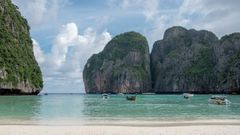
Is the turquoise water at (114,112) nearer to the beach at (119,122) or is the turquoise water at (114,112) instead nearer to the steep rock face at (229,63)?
the beach at (119,122)

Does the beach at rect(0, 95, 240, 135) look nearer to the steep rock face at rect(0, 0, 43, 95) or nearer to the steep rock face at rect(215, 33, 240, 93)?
the steep rock face at rect(0, 0, 43, 95)

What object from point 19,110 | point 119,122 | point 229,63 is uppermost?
point 229,63

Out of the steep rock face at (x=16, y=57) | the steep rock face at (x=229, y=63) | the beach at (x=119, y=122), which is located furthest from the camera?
the steep rock face at (x=229, y=63)

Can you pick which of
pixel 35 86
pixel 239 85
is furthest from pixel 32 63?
pixel 239 85

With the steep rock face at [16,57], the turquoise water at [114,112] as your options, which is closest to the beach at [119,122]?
the turquoise water at [114,112]

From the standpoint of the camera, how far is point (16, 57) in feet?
379

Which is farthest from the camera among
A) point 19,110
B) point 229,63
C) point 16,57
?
point 229,63

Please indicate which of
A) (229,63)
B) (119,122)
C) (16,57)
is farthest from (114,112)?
(229,63)

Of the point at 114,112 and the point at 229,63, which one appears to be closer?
the point at 114,112

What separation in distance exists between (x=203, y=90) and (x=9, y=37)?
110 meters

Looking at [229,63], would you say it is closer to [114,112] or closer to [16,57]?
[16,57]

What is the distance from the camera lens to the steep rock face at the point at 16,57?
353 feet

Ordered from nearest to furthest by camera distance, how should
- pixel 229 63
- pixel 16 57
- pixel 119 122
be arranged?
pixel 119 122
pixel 16 57
pixel 229 63

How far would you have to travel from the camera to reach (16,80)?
357 ft
